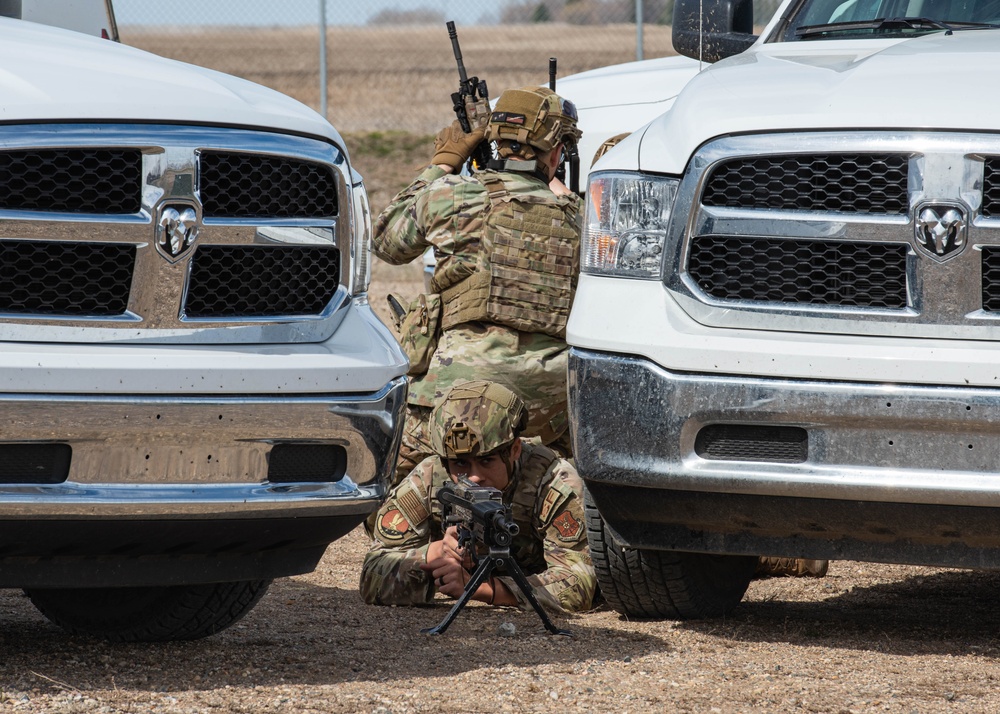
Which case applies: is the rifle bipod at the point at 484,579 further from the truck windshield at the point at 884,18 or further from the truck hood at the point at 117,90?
the truck windshield at the point at 884,18

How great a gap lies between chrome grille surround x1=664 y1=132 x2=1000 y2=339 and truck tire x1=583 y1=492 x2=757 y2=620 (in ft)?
2.68

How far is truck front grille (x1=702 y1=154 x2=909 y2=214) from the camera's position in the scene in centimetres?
377

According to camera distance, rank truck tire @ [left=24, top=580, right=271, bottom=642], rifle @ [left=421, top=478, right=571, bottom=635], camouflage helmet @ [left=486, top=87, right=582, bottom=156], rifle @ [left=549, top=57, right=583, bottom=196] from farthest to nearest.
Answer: rifle @ [left=549, top=57, right=583, bottom=196], camouflage helmet @ [left=486, top=87, right=582, bottom=156], rifle @ [left=421, top=478, right=571, bottom=635], truck tire @ [left=24, top=580, right=271, bottom=642]

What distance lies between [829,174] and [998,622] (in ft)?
5.45

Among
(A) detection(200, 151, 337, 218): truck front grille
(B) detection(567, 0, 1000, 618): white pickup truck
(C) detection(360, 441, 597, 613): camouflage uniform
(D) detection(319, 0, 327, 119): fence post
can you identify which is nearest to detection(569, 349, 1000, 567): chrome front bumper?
(B) detection(567, 0, 1000, 618): white pickup truck

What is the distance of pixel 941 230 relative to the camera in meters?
3.69

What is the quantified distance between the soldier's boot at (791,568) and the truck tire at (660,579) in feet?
2.69

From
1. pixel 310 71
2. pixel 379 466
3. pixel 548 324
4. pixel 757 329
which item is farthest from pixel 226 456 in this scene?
pixel 310 71

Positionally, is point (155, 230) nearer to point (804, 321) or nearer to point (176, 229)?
point (176, 229)

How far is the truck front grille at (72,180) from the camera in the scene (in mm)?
3258

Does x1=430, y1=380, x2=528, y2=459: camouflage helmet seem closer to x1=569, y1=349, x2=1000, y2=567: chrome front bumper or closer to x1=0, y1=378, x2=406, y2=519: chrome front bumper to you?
x1=569, y1=349, x2=1000, y2=567: chrome front bumper

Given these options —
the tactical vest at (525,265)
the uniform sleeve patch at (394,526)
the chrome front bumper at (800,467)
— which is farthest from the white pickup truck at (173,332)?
the tactical vest at (525,265)

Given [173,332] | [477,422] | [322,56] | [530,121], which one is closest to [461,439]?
[477,422]

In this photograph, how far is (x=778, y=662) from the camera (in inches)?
158
